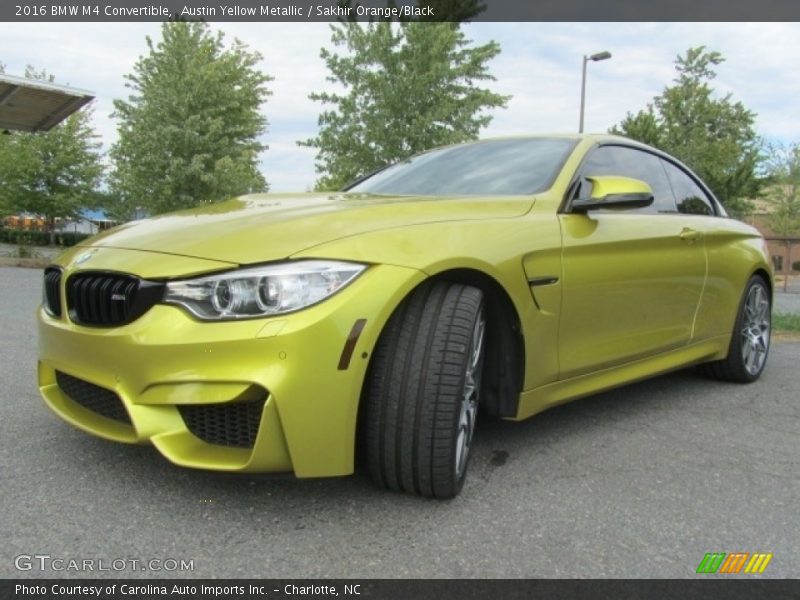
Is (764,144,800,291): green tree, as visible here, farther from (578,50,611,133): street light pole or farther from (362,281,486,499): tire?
(362,281,486,499): tire

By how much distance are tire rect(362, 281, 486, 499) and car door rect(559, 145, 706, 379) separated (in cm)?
71

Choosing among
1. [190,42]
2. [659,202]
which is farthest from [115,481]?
[190,42]

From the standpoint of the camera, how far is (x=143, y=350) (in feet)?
6.84

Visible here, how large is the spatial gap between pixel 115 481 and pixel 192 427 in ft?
1.82

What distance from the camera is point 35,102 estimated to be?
11.8m

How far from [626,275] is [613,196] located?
410 millimetres

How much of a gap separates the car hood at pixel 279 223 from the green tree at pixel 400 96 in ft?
45.9

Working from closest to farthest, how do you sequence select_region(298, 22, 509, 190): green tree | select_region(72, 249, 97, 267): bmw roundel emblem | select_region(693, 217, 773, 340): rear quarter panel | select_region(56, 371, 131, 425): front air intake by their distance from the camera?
select_region(56, 371, 131, 425): front air intake
select_region(72, 249, 97, 267): bmw roundel emblem
select_region(693, 217, 773, 340): rear quarter panel
select_region(298, 22, 509, 190): green tree

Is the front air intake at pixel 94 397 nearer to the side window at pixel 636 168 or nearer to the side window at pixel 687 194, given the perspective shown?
the side window at pixel 636 168

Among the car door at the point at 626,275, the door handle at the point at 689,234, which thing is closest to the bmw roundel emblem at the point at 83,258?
the car door at the point at 626,275

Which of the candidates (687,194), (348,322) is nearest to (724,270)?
(687,194)

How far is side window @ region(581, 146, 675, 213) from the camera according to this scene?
343 centimetres
